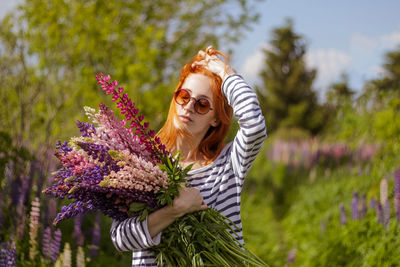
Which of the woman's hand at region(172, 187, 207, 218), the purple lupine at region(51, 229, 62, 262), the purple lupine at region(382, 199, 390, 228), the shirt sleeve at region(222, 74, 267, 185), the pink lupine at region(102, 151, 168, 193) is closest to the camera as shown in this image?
the pink lupine at region(102, 151, 168, 193)

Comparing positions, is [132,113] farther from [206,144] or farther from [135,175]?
[206,144]

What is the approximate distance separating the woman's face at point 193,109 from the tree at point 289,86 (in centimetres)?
2618

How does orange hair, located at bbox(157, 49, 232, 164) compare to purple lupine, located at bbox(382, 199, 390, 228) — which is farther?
purple lupine, located at bbox(382, 199, 390, 228)

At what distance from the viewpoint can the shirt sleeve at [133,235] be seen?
1497 millimetres

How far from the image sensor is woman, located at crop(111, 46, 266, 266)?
152 centimetres

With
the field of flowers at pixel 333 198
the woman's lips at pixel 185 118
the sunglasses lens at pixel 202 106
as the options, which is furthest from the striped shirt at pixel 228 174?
the field of flowers at pixel 333 198

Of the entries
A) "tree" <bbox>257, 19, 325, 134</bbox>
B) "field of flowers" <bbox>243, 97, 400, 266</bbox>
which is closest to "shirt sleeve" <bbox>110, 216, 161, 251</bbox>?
"field of flowers" <bbox>243, 97, 400, 266</bbox>

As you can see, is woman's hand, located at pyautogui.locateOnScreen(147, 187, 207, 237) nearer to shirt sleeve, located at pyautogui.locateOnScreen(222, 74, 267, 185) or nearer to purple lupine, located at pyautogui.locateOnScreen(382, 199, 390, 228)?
shirt sleeve, located at pyautogui.locateOnScreen(222, 74, 267, 185)

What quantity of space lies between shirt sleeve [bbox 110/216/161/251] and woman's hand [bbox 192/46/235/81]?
78cm

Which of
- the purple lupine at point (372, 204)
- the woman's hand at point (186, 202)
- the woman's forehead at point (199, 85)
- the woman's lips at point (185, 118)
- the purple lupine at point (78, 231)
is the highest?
the woman's forehead at point (199, 85)

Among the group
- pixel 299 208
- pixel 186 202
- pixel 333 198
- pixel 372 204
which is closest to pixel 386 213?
pixel 372 204

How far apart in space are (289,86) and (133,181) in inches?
1210

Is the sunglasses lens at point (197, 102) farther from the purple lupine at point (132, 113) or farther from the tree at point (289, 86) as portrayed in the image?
the tree at point (289, 86)

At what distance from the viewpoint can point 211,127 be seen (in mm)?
2105
